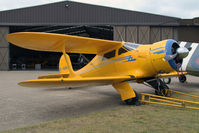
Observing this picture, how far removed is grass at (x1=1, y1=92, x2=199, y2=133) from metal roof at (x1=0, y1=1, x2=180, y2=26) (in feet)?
69.4

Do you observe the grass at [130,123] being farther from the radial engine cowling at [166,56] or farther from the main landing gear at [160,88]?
the main landing gear at [160,88]

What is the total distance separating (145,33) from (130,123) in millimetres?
22613

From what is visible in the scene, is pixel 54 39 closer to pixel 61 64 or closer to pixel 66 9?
pixel 61 64

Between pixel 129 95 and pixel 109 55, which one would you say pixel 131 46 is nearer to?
pixel 109 55

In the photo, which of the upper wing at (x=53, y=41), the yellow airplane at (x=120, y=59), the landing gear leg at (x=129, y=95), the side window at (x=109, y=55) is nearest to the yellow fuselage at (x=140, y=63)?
the yellow airplane at (x=120, y=59)

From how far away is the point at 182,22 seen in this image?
81.8 ft

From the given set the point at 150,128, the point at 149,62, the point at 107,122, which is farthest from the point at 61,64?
the point at 150,128

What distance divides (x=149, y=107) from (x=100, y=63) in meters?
2.70

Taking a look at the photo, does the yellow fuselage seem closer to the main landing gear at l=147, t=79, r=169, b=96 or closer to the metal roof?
the main landing gear at l=147, t=79, r=169, b=96

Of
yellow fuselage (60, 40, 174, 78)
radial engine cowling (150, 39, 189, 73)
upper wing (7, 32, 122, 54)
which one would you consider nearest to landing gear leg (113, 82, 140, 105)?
yellow fuselage (60, 40, 174, 78)

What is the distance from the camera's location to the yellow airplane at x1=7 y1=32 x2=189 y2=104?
4914mm

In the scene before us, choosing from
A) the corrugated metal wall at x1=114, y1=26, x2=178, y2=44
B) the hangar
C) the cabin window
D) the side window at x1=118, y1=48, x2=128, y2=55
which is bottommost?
the side window at x1=118, y1=48, x2=128, y2=55

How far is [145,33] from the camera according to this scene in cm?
2483

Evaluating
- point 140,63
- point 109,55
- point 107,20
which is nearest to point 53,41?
point 109,55
